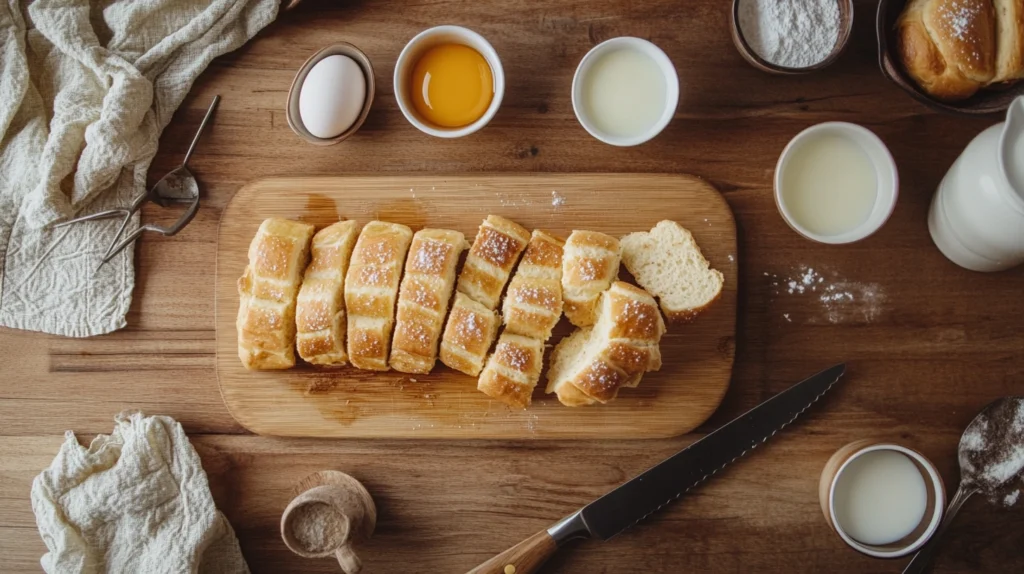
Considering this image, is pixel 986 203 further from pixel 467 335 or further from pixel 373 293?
pixel 373 293

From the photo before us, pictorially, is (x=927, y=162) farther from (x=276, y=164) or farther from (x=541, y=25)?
(x=276, y=164)

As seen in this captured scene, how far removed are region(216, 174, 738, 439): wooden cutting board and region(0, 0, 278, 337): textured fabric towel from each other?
0.47 meters

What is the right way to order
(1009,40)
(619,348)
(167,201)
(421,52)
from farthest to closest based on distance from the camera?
(167,201)
(421,52)
(619,348)
(1009,40)

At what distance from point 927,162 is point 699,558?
70.9 inches

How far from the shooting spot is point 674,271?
8.71 feet

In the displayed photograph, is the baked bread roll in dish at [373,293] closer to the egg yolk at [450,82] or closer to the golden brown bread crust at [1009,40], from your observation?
the egg yolk at [450,82]

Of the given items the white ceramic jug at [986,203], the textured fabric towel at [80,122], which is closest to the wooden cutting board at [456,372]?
the textured fabric towel at [80,122]

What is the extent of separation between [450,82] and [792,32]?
1.30 metres

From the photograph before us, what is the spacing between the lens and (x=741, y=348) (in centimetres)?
277

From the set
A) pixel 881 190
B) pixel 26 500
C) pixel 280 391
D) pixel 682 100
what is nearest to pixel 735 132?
pixel 682 100

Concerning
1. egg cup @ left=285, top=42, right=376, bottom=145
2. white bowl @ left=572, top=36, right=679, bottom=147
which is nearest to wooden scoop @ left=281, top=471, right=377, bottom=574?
egg cup @ left=285, top=42, right=376, bottom=145

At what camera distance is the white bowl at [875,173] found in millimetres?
2529

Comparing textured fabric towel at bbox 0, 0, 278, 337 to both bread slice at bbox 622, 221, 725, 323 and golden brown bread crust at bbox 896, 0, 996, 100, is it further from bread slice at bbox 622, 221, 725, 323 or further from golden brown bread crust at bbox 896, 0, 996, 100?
golden brown bread crust at bbox 896, 0, 996, 100

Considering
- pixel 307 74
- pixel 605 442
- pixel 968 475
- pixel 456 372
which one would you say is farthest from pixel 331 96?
pixel 968 475
